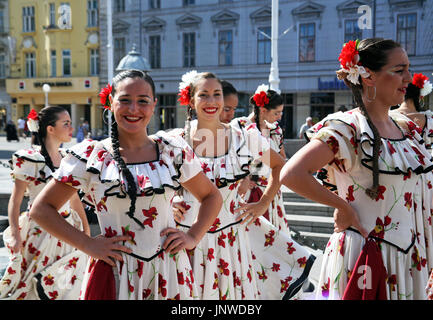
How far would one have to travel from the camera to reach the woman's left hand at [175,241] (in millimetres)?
2139

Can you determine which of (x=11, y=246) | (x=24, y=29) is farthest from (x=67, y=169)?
(x=24, y=29)

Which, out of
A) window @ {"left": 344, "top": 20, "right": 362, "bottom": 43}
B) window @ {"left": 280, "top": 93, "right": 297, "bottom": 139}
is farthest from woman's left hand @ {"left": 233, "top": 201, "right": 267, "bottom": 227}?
window @ {"left": 280, "top": 93, "right": 297, "bottom": 139}

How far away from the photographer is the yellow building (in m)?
31.6

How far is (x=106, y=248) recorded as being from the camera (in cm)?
206

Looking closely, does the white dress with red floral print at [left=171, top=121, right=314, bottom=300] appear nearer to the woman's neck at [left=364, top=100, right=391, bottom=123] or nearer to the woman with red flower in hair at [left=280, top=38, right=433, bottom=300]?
the woman with red flower in hair at [left=280, top=38, right=433, bottom=300]

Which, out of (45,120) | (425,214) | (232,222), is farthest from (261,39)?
(425,214)

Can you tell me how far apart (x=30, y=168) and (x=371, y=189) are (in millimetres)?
2875

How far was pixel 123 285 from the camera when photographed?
2088mm

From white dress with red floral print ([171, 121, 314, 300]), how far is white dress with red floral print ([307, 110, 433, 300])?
1.13 m

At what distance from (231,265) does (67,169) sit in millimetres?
1550

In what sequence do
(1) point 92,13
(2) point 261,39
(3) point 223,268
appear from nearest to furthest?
(3) point 223,268 < (2) point 261,39 < (1) point 92,13

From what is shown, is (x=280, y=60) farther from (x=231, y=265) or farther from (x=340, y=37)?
(x=231, y=265)

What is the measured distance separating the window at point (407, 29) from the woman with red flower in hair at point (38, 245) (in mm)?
18895

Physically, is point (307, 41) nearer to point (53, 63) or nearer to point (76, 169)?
point (53, 63)
